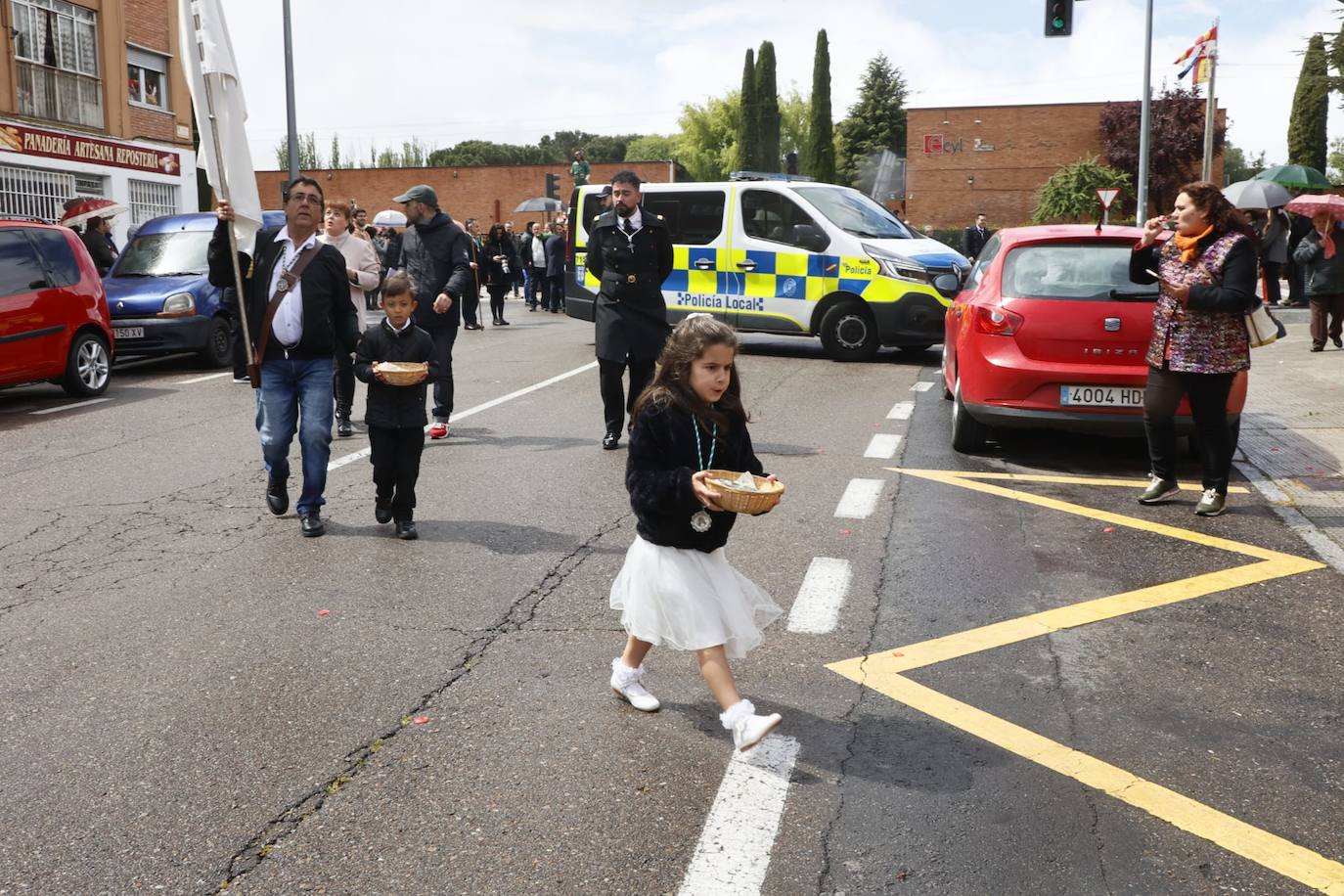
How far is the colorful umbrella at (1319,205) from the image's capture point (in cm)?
1540

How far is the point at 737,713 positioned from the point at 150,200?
30877 millimetres

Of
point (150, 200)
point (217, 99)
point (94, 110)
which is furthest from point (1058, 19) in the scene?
point (150, 200)

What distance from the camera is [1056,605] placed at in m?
5.20

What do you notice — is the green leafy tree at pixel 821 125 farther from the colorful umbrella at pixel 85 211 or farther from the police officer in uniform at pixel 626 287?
the police officer in uniform at pixel 626 287

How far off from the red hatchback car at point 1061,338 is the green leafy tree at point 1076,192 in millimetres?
39621

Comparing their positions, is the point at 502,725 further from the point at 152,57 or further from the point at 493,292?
the point at 152,57

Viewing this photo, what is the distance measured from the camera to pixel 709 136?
312 ft

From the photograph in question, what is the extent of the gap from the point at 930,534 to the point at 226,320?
37.1 ft

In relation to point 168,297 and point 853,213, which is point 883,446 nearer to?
point 853,213

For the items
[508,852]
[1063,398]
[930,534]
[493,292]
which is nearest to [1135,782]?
[508,852]

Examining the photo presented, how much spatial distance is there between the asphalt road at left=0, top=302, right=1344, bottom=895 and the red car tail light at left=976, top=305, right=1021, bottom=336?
1156 millimetres

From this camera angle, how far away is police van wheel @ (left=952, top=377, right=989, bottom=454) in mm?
8633

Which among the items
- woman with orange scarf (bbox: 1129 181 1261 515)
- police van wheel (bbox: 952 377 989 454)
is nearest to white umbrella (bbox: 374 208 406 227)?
police van wheel (bbox: 952 377 989 454)

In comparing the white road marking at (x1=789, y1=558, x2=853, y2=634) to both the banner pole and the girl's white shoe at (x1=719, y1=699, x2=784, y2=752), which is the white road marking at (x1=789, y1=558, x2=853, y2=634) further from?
the banner pole
